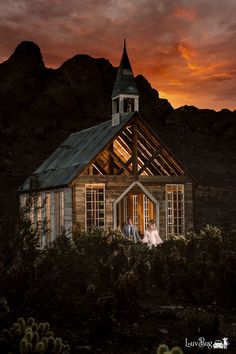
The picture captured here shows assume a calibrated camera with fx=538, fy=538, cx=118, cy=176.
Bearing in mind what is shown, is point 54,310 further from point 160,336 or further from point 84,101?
point 84,101

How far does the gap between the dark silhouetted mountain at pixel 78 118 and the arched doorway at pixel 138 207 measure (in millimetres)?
35502

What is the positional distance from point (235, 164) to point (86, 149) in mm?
56566

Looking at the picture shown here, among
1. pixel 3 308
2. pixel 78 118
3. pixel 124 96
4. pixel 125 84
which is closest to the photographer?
pixel 3 308

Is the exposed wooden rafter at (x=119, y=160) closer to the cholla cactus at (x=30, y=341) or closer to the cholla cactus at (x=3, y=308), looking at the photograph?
the cholla cactus at (x=3, y=308)

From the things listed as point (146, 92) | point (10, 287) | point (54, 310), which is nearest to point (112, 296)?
point (54, 310)

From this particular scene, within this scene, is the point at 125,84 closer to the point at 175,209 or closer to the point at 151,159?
the point at 151,159

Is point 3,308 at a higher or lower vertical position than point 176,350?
lower

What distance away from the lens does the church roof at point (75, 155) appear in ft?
77.0

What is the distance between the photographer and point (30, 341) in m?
6.60

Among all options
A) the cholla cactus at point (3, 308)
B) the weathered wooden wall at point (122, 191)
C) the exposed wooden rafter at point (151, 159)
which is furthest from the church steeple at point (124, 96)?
the cholla cactus at point (3, 308)

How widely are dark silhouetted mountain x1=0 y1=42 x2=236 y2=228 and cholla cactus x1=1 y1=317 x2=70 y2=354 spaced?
190 ft

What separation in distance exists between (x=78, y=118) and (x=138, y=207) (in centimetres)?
6624

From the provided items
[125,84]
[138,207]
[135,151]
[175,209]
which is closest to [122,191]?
[135,151]

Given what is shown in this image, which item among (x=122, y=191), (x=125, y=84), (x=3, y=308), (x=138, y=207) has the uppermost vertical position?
(x=125, y=84)
